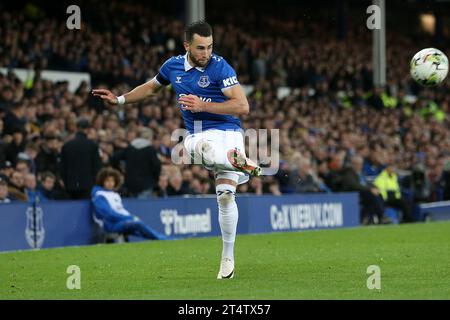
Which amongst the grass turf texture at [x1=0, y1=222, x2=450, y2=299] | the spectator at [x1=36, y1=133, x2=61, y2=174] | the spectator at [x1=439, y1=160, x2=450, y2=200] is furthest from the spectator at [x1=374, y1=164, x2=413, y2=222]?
the spectator at [x1=36, y1=133, x2=61, y2=174]

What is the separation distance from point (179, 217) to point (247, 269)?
23.6ft

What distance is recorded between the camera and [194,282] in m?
10.1

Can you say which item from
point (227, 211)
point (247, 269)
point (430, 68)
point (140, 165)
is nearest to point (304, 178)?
point (140, 165)

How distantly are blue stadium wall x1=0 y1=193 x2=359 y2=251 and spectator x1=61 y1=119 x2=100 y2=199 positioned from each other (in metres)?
0.73

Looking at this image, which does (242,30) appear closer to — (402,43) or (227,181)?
(402,43)

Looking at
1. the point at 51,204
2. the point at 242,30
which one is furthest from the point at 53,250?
the point at 242,30

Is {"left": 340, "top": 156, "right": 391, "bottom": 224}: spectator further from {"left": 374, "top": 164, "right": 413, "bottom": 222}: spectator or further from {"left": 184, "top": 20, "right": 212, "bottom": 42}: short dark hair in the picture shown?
{"left": 184, "top": 20, "right": 212, "bottom": 42}: short dark hair

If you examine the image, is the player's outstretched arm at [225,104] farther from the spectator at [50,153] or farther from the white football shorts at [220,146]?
the spectator at [50,153]

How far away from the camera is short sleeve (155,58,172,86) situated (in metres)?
11.1

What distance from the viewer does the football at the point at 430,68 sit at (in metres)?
13.1

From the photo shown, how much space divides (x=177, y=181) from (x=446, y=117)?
17064 mm

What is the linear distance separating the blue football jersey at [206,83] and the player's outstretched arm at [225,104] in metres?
0.11

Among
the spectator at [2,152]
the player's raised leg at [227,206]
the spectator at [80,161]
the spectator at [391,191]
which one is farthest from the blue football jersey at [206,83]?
the spectator at [391,191]

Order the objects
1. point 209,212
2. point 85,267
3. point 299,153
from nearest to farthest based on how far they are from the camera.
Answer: point 85,267 → point 209,212 → point 299,153
